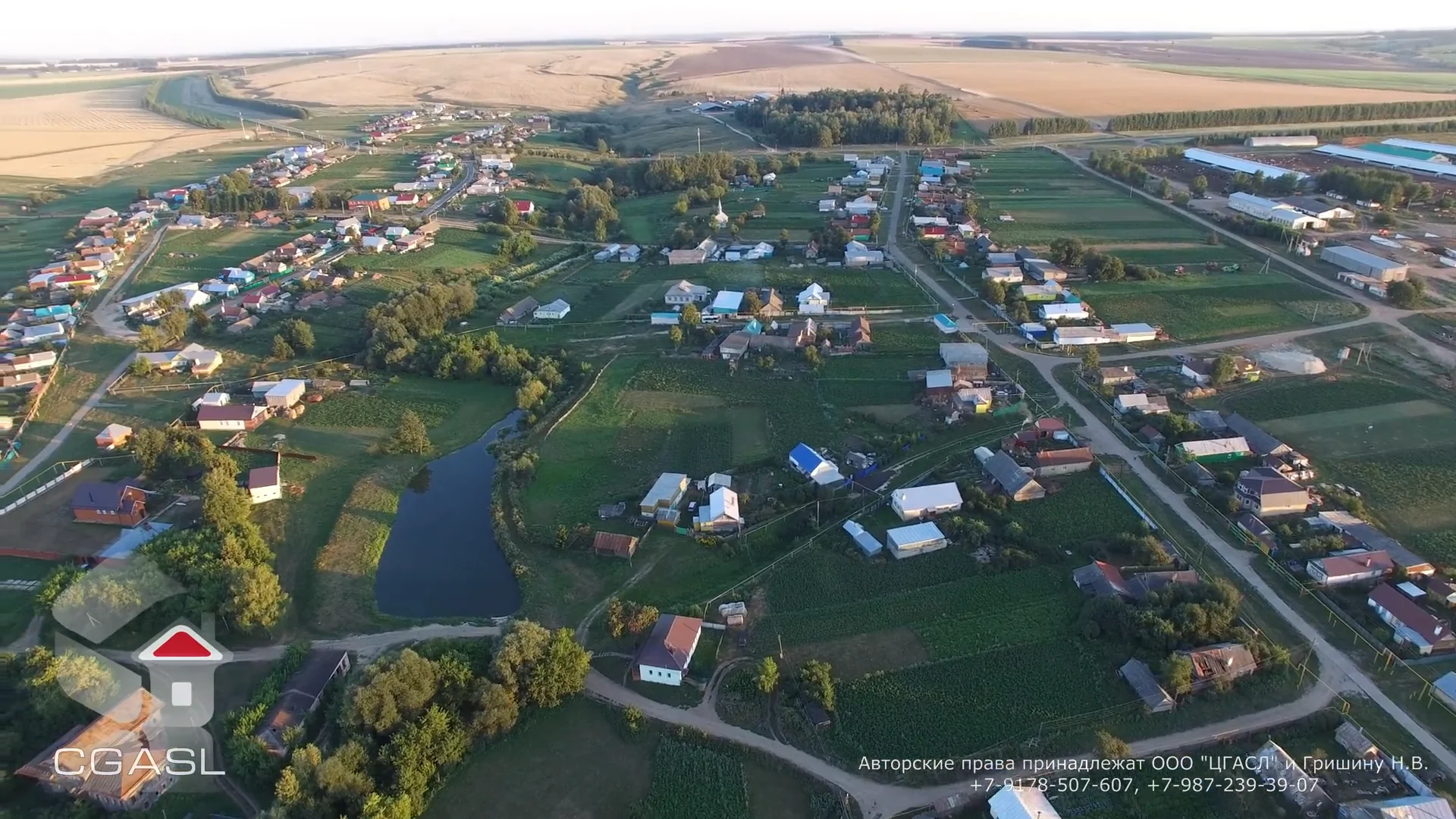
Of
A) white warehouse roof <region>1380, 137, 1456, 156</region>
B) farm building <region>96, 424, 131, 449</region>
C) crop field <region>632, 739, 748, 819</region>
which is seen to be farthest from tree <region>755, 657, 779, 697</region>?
white warehouse roof <region>1380, 137, 1456, 156</region>

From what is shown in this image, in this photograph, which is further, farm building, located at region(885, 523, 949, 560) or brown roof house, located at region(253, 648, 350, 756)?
farm building, located at region(885, 523, 949, 560)

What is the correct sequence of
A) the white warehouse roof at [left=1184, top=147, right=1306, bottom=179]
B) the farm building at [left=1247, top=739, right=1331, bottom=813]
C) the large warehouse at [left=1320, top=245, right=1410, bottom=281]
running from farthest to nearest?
the white warehouse roof at [left=1184, top=147, right=1306, bottom=179]
the large warehouse at [left=1320, top=245, right=1410, bottom=281]
the farm building at [left=1247, top=739, right=1331, bottom=813]

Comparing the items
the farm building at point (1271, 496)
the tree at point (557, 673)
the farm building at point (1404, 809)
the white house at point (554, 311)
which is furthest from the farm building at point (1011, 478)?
the white house at point (554, 311)

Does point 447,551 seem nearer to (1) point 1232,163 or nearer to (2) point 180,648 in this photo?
(2) point 180,648

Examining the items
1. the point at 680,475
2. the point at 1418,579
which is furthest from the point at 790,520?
the point at 1418,579

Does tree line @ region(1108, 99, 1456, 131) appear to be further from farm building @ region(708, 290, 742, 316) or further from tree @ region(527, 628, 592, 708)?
tree @ region(527, 628, 592, 708)

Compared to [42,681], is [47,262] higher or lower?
higher

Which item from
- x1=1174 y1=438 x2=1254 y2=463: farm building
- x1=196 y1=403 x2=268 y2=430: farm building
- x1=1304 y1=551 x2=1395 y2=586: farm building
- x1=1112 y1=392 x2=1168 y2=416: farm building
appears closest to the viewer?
x1=1304 y1=551 x2=1395 y2=586: farm building

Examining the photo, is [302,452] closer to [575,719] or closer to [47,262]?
[575,719]
